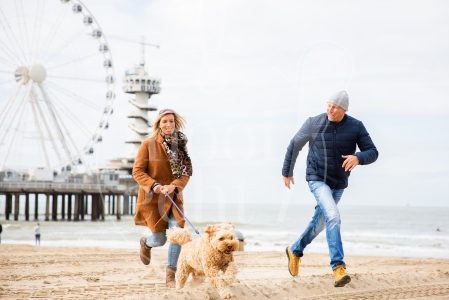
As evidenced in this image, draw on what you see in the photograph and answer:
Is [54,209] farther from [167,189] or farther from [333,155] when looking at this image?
[333,155]

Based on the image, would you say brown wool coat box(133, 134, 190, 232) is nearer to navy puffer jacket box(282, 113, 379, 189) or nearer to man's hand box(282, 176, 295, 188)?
man's hand box(282, 176, 295, 188)

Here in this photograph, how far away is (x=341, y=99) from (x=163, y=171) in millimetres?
1963

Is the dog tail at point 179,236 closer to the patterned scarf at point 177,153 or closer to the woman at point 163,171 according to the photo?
the woman at point 163,171

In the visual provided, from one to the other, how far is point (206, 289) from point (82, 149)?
1434 inches

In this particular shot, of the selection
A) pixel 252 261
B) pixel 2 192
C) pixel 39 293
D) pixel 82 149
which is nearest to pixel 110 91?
pixel 82 149

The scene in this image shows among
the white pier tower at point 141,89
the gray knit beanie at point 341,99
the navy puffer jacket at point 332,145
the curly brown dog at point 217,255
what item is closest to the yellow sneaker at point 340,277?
the navy puffer jacket at point 332,145

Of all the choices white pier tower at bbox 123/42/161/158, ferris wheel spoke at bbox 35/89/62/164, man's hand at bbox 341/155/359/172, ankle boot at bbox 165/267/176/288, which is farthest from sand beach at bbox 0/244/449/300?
white pier tower at bbox 123/42/161/158

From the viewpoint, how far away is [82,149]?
39688 millimetres

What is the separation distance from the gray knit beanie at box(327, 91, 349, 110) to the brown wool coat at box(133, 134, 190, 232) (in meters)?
1.69

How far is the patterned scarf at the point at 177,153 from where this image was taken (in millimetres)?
5512

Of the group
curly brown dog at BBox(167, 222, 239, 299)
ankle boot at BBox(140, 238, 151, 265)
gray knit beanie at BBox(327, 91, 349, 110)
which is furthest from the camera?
ankle boot at BBox(140, 238, 151, 265)

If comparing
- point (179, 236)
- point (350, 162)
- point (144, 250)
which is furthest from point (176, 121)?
point (350, 162)

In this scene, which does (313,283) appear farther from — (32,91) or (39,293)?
(32,91)

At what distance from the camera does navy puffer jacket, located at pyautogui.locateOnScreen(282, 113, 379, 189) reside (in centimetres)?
537
